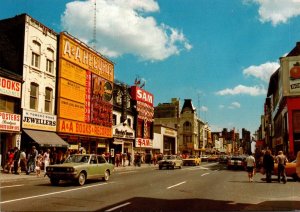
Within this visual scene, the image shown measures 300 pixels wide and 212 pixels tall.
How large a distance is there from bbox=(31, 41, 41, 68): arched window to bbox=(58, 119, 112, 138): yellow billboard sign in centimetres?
509

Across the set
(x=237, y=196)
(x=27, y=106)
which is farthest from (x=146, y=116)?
(x=237, y=196)

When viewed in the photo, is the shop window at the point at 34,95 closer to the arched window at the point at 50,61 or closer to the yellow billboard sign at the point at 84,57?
the arched window at the point at 50,61

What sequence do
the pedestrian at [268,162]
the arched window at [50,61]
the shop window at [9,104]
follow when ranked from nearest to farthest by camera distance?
the pedestrian at [268,162] → the shop window at [9,104] → the arched window at [50,61]

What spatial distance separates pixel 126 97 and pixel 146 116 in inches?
294

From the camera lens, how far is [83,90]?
112 feet

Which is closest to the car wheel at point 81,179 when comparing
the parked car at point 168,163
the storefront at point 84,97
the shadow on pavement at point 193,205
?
the shadow on pavement at point 193,205

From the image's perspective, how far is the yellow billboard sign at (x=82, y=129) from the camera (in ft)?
101

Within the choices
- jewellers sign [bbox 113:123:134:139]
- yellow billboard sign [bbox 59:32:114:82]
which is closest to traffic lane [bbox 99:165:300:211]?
yellow billboard sign [bbox 59:32:114:82]

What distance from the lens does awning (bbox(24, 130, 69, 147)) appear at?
2610 cm

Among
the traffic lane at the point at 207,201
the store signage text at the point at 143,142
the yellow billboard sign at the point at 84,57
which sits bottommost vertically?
the traffic lane at the point at 207,201

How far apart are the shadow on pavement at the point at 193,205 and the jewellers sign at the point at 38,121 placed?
16.5 metres

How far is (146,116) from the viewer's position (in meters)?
51.5

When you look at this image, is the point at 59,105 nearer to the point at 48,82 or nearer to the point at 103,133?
the point at 48,82

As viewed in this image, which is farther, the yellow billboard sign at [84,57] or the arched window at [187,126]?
the arched window at [187,126]
